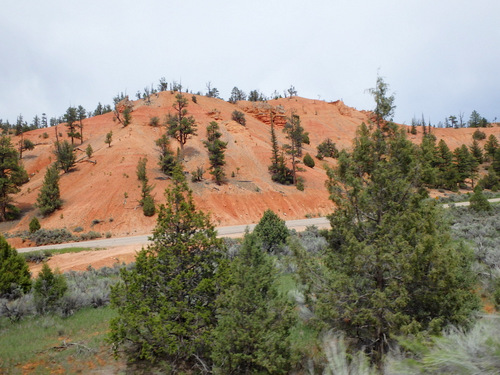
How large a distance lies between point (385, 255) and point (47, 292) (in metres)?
9.22

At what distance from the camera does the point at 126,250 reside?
19.4 meters

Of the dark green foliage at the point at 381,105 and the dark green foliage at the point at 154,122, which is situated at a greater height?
the dark green foliage at the point at 154,122

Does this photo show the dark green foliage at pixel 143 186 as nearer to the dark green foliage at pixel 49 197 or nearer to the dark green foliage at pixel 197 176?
the dark green foliage at pixel 197 176

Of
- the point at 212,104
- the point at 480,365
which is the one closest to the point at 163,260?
the point at 480,365

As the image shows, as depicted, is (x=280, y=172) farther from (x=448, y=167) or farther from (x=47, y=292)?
(x=47, y=292)

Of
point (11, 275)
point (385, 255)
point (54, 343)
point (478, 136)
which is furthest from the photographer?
point (478, 136)

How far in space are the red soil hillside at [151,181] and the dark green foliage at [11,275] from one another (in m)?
18.7

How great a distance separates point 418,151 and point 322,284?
3029 mm

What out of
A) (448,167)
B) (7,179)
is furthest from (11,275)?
(448,167)

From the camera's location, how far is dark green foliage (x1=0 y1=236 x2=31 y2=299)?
32.7 ft

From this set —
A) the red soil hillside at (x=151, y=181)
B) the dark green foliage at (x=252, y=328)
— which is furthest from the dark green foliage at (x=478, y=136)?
the dark green foliage at (x=252, y=328)

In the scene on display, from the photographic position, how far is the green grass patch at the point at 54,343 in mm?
5844

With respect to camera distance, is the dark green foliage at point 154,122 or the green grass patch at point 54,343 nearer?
the green grass patch at point 54,343

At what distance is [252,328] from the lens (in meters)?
4.64
